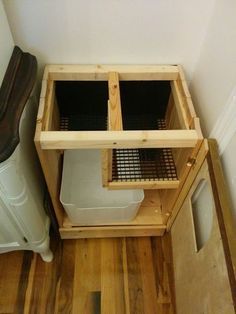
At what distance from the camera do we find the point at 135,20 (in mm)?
880

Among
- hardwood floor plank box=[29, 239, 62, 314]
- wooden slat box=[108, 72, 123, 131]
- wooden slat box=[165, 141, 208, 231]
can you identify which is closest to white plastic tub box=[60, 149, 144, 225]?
wooden slat box=[165, 141, 208, 231]

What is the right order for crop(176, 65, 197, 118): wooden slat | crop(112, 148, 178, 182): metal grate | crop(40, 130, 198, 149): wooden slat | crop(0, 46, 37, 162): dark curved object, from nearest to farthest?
1. crop(0, 46, 37, 162): dark curved object
2. crop(40, 130, 198, 149): wooden slat
3. crop(176, 65, 197, 118): wooden slat
4. crop(112, 148, 178, 182): metal grate

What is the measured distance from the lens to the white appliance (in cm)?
72

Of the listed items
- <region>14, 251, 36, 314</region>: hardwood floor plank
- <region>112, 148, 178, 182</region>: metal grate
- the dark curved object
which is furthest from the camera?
<region>14, 251, 36, 314</region>: hardwood floor plank

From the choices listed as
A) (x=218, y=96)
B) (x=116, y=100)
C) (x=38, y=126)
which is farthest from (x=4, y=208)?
(x=218, y=96)

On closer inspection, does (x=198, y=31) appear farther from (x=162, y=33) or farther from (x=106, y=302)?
(x=106, y=302)

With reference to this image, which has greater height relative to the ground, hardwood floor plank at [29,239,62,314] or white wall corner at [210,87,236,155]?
white wall corner at [210,87,236,155]

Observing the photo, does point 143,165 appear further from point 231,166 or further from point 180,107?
point 231,166

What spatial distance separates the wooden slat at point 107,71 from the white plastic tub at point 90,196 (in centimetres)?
35

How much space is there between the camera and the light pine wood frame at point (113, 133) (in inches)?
30.2

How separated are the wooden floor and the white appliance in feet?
0.39

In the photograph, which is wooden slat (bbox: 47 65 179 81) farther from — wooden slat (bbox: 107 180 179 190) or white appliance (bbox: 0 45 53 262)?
wooden slat (bbox: 107 180 179 190)

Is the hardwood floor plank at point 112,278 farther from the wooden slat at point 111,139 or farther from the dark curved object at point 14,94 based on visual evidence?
the dark curved object at point 14,94

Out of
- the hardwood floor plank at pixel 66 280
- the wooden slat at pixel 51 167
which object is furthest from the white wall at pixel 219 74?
the hardwood floor plank at pixel 66 280
